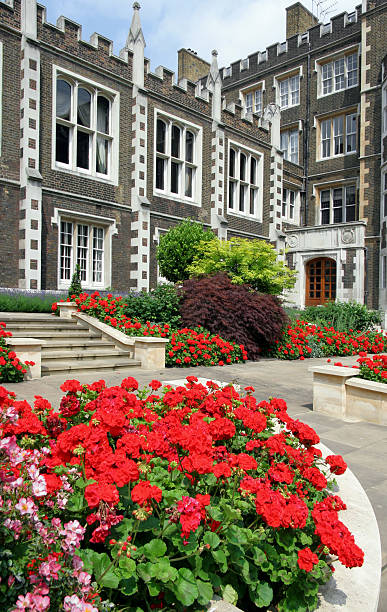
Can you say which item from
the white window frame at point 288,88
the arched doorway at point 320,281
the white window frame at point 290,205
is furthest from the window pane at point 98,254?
the white window frame at point 288,88

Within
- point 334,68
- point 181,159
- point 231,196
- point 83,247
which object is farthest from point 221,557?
point 334,68

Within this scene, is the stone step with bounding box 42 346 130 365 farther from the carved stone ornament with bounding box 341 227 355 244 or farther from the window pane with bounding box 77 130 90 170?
the carved stone ornament with bounding box 341 227 355 244

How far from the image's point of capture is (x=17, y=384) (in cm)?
623

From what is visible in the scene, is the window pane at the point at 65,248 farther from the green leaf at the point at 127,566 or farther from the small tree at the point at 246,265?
the green leaf at the point at 127,566

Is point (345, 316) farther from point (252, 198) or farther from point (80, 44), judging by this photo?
point (80, 44)

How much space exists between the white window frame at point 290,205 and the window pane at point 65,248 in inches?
609

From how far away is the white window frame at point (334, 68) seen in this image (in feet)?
81.9

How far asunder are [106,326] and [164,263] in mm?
4959

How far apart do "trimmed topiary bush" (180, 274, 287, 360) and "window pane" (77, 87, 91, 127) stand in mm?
8395

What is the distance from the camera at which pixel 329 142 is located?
87.6ft

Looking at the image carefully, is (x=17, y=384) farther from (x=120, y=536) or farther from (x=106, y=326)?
(x=120, y=536)

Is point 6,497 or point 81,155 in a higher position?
point 81,155

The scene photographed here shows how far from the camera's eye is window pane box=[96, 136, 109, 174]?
1577 centimetres

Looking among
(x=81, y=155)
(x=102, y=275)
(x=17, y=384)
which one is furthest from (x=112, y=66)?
(x=17, y=384)
